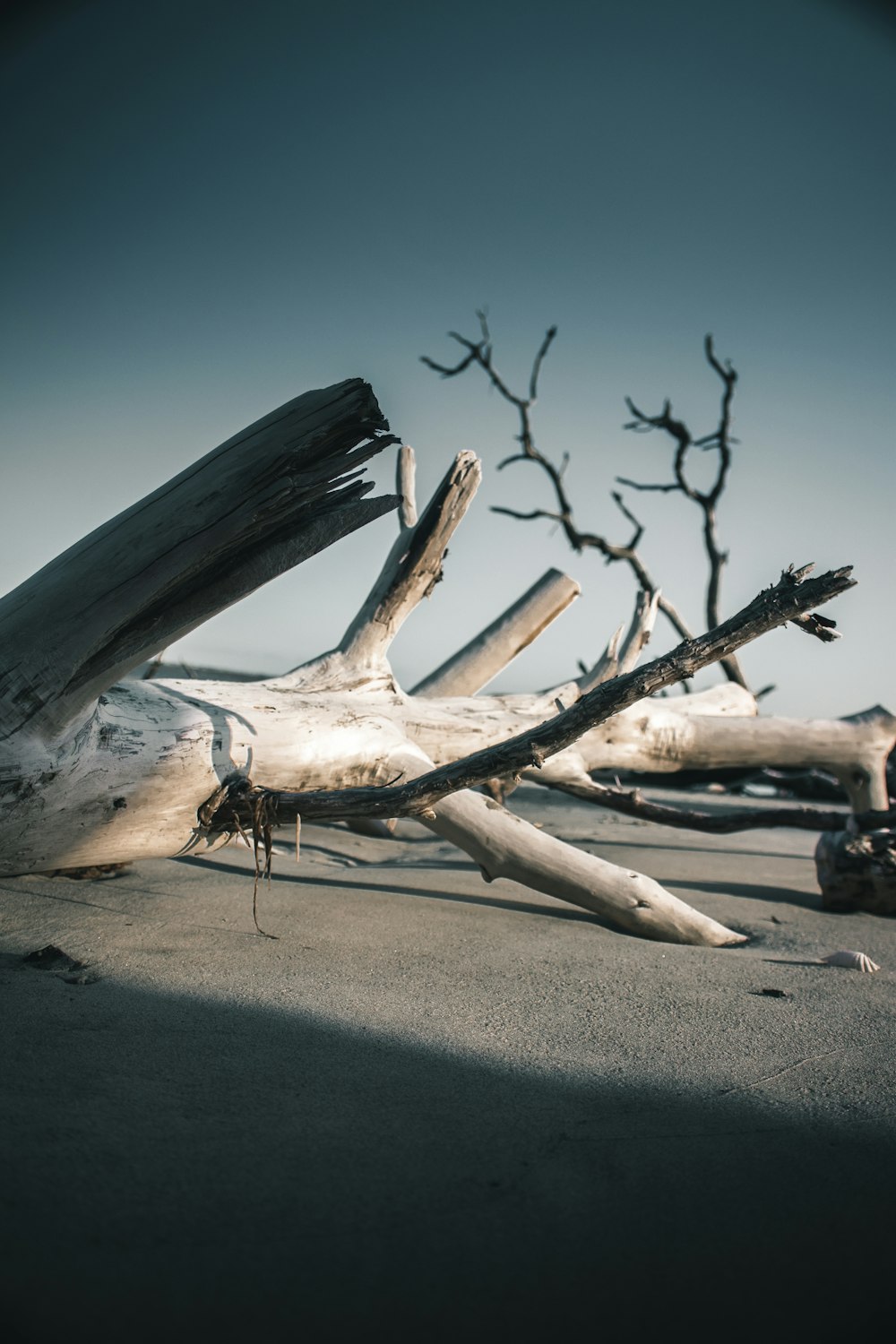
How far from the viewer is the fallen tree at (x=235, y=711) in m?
2.30

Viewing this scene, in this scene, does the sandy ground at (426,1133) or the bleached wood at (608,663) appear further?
the bleached wood at (608,663)

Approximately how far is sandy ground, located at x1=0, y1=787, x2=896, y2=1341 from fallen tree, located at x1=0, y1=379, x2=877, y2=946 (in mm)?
339

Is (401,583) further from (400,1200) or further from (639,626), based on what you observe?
(400,1200)

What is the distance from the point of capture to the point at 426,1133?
155 cm

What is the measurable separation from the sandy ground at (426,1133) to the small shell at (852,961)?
76 millimetres

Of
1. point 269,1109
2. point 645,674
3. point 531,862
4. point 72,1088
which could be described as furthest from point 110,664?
point 531,862

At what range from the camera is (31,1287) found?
1046 mm

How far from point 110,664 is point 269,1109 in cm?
130

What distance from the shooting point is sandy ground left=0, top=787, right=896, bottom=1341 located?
3.60ft

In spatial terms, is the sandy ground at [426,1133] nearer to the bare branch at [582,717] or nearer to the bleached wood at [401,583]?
the bare branch at [582,717]

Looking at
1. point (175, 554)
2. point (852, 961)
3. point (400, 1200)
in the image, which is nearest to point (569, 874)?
point (852, 961)

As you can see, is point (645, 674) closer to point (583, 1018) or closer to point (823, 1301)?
point (583, 1018)

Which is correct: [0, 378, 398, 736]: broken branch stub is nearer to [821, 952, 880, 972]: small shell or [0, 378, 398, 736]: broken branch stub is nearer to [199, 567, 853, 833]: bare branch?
[199, 567, 853, 833]: bare branch

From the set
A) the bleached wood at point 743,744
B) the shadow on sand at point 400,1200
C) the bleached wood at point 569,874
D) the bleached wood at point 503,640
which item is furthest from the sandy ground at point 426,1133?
the bleached wood at point 503,640
